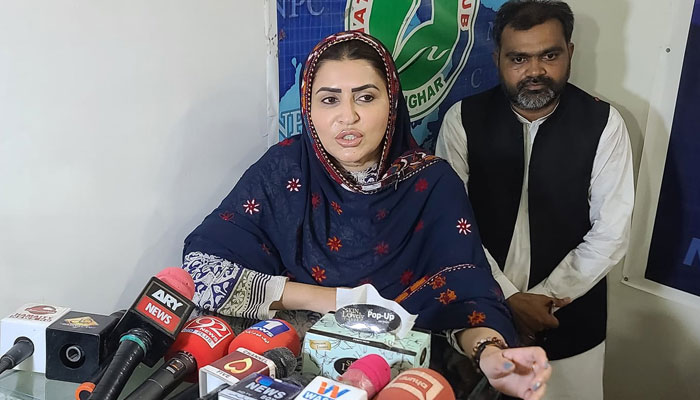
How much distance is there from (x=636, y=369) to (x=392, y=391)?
1731 mm

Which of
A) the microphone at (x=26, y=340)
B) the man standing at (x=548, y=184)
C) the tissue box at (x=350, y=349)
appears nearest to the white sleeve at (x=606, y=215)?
the man standing at (x=548, y=184)

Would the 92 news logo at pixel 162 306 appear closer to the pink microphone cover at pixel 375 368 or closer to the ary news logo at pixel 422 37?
the pink microphone cover at pixel 375 368

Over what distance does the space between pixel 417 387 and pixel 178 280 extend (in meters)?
0.41

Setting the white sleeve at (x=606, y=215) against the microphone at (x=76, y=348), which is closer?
the microphone at (x=76, y=348)

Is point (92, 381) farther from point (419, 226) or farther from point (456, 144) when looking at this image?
point (456, 144)

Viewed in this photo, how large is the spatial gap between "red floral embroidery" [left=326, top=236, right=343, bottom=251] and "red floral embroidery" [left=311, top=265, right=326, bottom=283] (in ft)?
0.17

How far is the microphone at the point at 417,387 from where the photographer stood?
76cm

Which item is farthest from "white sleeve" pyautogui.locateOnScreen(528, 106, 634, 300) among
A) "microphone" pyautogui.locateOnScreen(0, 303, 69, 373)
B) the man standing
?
"microphone" pyautogui.locateOnScreen(0, 303, 69, 373)

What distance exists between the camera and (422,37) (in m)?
1.97

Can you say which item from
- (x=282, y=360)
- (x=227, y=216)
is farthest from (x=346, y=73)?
(x=282, y=360)

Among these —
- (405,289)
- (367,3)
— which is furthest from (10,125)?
(367,3)

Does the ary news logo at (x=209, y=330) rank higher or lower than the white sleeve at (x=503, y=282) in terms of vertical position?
higher

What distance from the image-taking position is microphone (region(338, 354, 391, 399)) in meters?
0.79

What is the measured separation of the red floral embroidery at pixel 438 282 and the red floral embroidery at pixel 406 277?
0.10 meters
